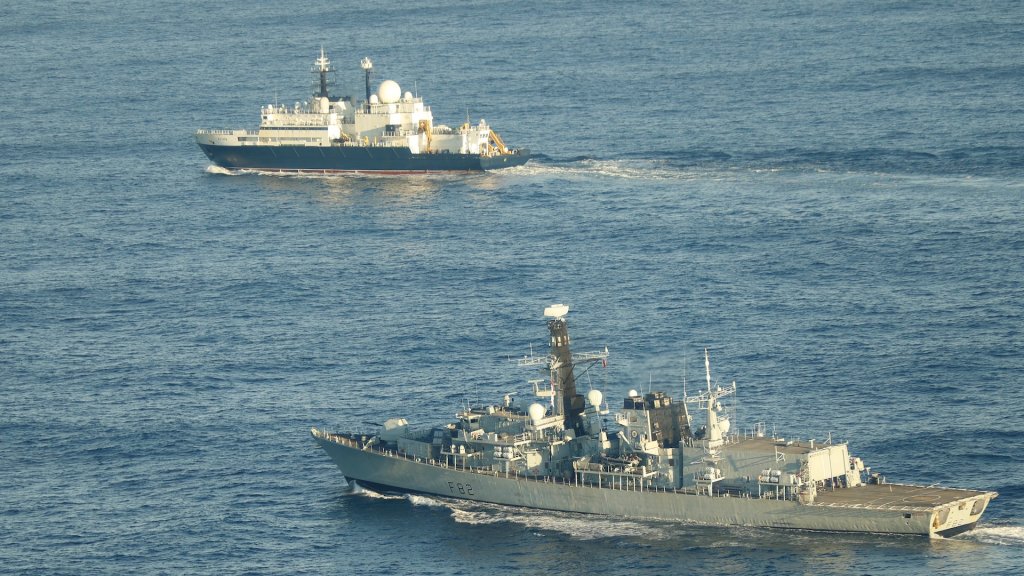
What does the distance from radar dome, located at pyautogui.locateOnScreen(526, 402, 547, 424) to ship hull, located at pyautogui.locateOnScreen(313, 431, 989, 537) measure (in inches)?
197

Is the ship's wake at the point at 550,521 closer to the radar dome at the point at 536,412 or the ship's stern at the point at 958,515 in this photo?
the radar dome at the point at 536,412

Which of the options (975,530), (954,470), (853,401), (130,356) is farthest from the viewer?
(130,356)

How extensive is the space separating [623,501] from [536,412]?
10366 mm

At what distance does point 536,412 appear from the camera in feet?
492

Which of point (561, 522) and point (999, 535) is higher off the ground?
point (561, 522)

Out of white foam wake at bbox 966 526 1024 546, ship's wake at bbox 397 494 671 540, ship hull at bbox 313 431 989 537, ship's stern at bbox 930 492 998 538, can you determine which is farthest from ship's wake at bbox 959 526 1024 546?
ship's wake at bbox 397 494 671 540

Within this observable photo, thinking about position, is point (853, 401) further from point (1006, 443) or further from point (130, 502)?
point (130, 502)

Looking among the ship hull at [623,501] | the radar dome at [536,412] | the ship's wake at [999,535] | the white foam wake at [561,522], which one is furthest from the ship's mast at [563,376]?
the ship's wake at [999,535]

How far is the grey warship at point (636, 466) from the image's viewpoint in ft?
451

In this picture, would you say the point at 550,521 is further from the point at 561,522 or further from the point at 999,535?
the point at 999,535

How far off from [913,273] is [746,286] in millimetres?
16235

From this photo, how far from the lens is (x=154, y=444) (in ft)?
534

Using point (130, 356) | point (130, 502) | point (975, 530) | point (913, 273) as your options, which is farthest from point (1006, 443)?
point (130, 356)

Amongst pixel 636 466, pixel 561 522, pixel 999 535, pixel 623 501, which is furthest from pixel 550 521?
pixel 999 535
